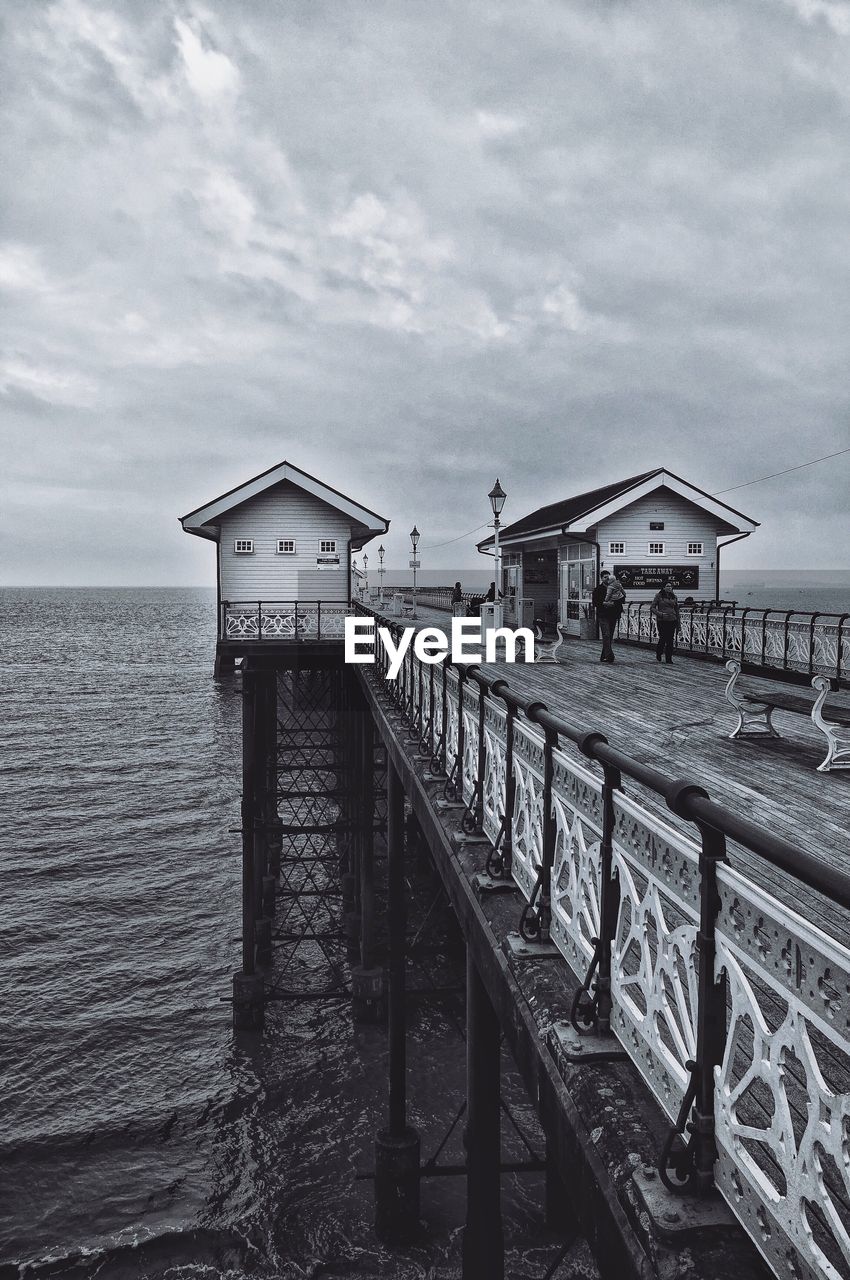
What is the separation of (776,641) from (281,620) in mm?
14413

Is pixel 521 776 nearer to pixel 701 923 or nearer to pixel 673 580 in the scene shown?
pixel 701 923

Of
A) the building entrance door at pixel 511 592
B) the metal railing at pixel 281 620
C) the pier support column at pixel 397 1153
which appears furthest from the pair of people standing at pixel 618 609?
the building entrance door at pixel 511 592

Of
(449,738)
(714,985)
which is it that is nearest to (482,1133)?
(449,738)

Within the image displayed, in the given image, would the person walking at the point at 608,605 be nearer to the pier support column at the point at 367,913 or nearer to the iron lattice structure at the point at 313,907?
the pier support column at the point at 367,913

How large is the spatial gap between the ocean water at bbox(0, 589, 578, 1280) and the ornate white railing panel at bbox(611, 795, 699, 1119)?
800 centimetres

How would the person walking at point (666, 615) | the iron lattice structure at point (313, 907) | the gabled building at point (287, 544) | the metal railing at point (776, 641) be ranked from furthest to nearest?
the gabled building at point (287, 544) → the person walking at point (666, 615) → the iron lattice structure at point (313, 907) → the metal railing at point (776, 641)

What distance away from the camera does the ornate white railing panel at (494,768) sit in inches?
210

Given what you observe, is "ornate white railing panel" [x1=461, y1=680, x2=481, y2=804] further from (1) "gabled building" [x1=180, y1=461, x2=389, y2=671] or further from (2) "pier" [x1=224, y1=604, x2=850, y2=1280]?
(1) "gabled building" [x1=180, y1=461, x2=389, y2=671]

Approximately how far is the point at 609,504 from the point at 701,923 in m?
26.3

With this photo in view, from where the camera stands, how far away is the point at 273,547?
3019 centimetres

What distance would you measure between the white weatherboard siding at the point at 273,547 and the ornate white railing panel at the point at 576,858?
87.2 ft

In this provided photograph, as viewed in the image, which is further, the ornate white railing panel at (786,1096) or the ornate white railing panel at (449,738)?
the ornate white railing panel at (449,738)

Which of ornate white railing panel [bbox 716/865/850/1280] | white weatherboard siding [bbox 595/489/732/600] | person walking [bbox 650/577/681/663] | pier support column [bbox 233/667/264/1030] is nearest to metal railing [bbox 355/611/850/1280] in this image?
ornate white railing panel [bbox 716/865/850/1280]

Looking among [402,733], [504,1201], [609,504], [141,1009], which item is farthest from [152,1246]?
[609,504]
